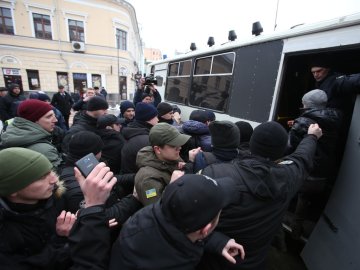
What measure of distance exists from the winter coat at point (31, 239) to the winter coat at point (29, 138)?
912 mm

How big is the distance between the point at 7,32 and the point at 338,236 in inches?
1019

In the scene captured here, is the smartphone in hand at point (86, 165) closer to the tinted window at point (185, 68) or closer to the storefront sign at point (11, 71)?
the tinted window at point (185, 68)

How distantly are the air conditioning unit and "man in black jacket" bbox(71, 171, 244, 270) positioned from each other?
24.1 m

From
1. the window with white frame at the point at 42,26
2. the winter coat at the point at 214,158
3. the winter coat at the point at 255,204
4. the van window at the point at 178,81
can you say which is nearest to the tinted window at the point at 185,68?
the van window at the point at 178,81

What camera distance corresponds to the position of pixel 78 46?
21.7m

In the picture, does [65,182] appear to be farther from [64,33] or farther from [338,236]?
[64,33]

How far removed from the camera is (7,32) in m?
19.7

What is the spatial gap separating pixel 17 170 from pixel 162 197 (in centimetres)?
82

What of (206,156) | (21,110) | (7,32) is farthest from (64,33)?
(206,156)

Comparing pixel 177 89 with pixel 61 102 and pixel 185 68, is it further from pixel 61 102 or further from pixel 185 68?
pixel 61 102

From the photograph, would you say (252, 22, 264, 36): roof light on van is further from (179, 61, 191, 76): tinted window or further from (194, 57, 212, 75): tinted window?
(179, 61, 191, 76): tinted window

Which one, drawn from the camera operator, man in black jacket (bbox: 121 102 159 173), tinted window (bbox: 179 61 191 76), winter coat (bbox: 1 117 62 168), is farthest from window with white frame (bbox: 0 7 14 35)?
man in black jacket (bbox: 121 102 159 173)

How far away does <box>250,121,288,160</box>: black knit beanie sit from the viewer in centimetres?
153

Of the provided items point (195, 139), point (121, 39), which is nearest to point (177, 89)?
point (195, 139)
